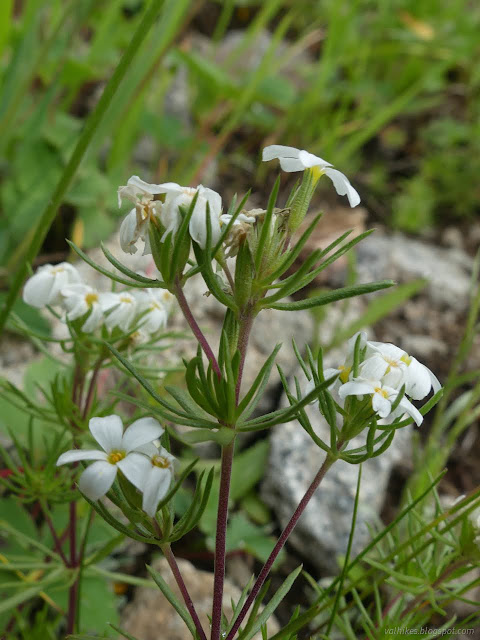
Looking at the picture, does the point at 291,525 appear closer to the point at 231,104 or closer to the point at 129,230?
the point at 129,230

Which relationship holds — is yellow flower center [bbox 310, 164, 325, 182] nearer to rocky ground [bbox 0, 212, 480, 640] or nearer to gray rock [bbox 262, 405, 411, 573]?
rocky ground [bbox 0, 212, 480, 640]

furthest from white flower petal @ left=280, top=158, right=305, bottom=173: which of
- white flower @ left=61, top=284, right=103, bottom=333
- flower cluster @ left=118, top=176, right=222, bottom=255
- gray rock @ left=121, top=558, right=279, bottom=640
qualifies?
gray rock @ left=121, top=558, right=279, bottom=640

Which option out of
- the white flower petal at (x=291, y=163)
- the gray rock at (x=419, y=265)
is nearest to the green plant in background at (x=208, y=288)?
the white flower petal at (x=291, y=163)

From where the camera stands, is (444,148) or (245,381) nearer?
(245,381)

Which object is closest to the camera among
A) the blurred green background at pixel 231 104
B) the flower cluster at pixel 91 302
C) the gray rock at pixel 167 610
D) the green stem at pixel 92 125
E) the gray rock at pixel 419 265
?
the green stem at pixel 92 125

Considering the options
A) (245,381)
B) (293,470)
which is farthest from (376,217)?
(293,470)

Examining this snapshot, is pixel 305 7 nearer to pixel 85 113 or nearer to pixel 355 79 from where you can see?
pixel 355 79

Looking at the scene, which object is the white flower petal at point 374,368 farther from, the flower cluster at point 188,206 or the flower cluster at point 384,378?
the flower cluster at point 188,206
